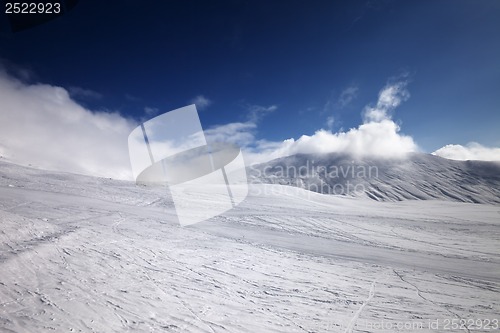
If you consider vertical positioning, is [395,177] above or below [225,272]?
above

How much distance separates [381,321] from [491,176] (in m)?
148

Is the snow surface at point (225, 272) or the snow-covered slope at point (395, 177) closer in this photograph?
the snow surface at point (225, 272)

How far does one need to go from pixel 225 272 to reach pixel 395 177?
107 m

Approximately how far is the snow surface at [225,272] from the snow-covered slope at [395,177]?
7611 cm

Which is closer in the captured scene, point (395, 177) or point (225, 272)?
point (225, 272)

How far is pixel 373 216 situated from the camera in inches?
694

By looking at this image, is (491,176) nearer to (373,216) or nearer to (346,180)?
(346,180)

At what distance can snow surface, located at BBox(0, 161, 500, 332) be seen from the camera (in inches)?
208

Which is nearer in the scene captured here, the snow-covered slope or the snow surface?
the snow surface

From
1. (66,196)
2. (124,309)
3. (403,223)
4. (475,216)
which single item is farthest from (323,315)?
(475,216)

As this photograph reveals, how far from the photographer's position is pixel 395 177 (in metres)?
96.9

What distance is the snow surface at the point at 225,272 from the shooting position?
5293mm

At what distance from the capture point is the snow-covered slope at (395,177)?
8419 cm

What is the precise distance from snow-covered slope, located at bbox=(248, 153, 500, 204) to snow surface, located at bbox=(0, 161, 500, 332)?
76114mm
